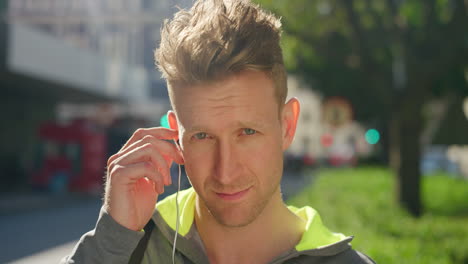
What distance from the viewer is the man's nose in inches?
69.2

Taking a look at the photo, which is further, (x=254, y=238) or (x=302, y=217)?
(x=302, y=217)

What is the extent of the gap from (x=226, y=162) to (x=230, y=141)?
7 cm

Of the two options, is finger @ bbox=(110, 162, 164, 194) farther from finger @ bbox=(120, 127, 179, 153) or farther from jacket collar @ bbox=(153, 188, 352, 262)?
jacket collar @ bbox=(153, 188, 352, 262)

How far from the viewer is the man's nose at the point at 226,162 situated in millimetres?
1758

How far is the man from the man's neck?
0.06 m

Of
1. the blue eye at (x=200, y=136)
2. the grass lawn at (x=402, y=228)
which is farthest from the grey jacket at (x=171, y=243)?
the grass lawn at (x=402, y=228)

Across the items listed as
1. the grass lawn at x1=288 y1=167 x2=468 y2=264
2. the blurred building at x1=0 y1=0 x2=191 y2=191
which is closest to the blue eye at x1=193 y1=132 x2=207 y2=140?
the grass lawn at x1=288 y1=167 x2=468 y2=264

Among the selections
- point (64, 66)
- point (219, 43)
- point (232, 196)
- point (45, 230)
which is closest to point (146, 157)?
point (232, 196)

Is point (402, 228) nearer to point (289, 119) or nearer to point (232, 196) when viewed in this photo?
point (289, 119)

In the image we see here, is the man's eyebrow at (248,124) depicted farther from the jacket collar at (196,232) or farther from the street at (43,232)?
the street at (43,232)

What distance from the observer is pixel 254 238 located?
1.97m

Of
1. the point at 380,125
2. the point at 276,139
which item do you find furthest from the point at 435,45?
the point at 380,125

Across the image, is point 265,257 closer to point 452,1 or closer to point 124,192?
point 124,192

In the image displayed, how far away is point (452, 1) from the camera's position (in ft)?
34.3
